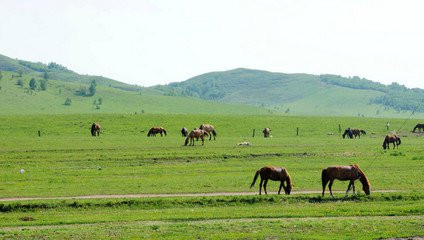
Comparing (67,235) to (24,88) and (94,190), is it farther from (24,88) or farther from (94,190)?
(24,88)

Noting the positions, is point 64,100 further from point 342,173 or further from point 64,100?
point 342,173

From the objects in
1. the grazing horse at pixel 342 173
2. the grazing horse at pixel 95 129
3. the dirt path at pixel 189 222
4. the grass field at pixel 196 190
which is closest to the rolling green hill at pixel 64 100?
the grazing horse at pixel 95 129

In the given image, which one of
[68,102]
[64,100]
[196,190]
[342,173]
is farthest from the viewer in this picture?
[64,100]

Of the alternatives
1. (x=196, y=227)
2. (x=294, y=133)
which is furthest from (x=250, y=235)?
(x=294, y=133)

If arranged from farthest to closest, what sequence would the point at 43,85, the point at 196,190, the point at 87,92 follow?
the point at 87,92 → the point at 43,85 → the point at 196,190

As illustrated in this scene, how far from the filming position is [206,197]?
28.5 metres

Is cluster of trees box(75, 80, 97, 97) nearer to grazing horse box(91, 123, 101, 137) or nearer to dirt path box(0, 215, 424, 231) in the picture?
grazing horse box(91, 123, 101, 137)

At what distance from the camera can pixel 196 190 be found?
31.2m

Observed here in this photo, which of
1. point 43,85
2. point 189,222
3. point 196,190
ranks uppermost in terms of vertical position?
point 43,85

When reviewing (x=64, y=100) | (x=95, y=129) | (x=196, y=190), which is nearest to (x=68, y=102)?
(x=64, y=100)

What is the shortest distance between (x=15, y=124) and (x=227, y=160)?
153ft

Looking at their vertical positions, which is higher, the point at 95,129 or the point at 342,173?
the point at 342,173

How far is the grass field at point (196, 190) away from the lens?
22234 millimetres

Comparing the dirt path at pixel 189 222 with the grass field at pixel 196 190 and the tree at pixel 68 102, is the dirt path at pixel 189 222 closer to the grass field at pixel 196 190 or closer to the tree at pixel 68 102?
the grass field at pixel 196 190
